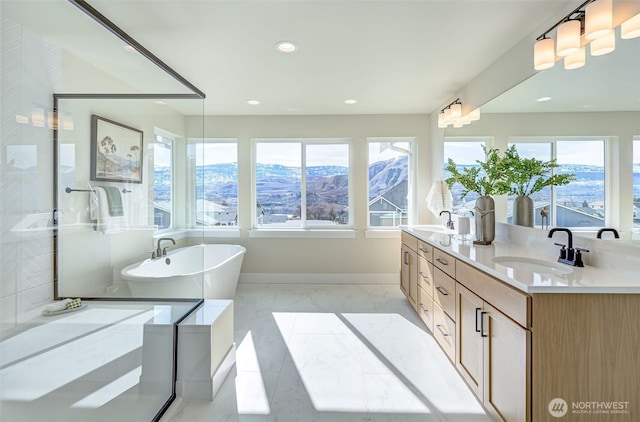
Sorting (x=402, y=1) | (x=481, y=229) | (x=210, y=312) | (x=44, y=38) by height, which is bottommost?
(x=210, y=312)

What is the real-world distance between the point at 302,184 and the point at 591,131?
3197 mm

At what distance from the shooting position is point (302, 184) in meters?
4.32

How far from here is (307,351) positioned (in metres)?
2.38

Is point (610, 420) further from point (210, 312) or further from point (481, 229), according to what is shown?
point (210, 312)

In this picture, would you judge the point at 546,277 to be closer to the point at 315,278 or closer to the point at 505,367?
the point at 505,367

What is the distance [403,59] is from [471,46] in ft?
1.68

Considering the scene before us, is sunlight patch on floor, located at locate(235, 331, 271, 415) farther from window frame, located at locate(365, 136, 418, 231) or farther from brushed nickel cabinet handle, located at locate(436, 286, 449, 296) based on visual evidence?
window frame, located at locate(365, 136, 418, 231)

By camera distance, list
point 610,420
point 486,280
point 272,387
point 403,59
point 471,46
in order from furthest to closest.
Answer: point 403,59, point 471,46, point 272,387, point 486,280, point 610,420

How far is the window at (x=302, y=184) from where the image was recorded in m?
4.30

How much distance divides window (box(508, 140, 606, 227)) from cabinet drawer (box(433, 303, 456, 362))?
0.97 meters

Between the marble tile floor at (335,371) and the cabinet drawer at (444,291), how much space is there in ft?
1.33

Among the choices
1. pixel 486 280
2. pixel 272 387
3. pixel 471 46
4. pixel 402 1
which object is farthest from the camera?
pixel 471 46

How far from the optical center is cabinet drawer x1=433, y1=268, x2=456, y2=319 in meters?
2.09

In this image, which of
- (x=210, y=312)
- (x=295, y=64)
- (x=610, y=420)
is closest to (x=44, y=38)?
(x=295, y=64)
